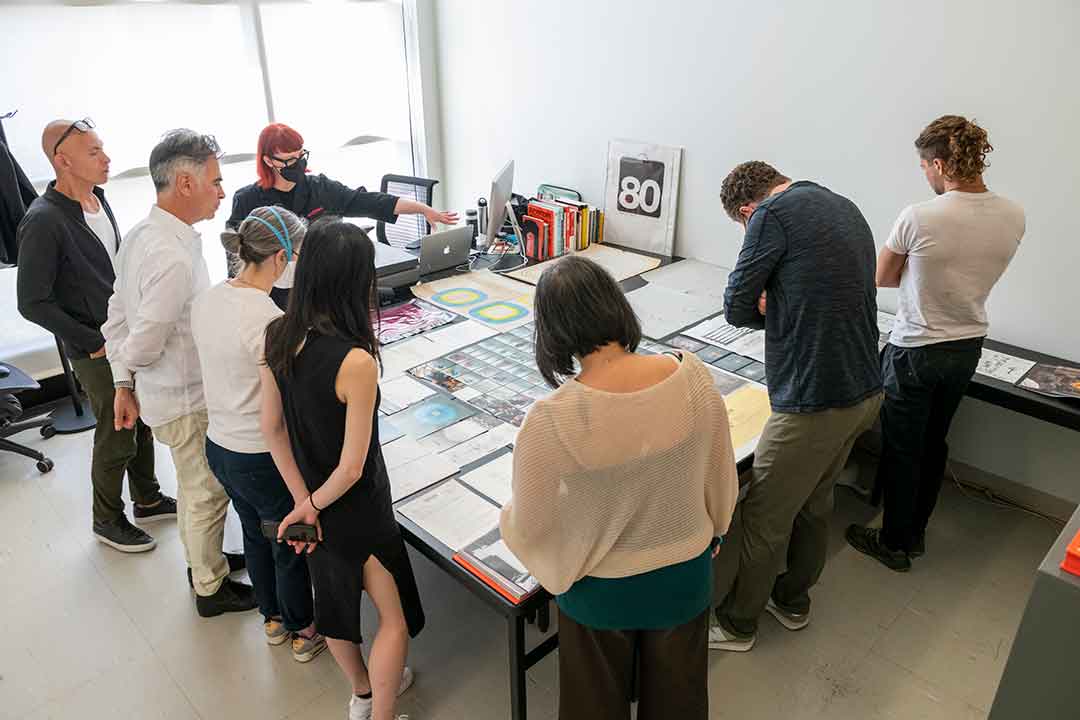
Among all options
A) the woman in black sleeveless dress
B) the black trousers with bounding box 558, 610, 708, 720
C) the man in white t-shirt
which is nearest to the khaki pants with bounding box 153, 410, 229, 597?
the woman in black sleeveless dress

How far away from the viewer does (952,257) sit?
2375 mm

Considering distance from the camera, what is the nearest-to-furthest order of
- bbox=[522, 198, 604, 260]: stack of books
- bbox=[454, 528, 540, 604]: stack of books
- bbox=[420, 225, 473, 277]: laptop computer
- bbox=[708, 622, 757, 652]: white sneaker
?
bbox=[454, 528, 540, 604]: stack of books, bbox=[708, 622, 757, 652]: white sneaker, bbox=[420, 225, 473, 277]: laptop computer, bbox=[522, 198, 604, 260]: stack of books

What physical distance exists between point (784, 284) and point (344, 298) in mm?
1166

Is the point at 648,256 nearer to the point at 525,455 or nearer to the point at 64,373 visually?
the point at 525,455

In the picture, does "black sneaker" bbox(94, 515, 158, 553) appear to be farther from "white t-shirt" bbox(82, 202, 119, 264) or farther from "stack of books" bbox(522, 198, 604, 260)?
"stack of books" bbox(522, 198, 604, 260)

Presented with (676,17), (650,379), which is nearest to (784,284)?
(650,379)

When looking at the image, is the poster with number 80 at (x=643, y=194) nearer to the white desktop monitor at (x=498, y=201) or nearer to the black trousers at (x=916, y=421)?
the white desktop monitor at (x=498, y=201)

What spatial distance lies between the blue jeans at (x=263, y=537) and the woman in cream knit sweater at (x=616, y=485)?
0.83m

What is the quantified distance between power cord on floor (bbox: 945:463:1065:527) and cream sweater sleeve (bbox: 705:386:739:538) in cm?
214

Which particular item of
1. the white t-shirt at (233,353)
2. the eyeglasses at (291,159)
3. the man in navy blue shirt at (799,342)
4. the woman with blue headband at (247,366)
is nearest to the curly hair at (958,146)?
the man in navy blue shirt at (799,342)

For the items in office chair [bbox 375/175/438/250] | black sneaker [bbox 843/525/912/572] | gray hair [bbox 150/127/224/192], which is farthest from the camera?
office chair [bbox 375/175/438/250]

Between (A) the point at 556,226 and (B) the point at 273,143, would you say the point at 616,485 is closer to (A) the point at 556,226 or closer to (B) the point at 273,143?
(B) the point at 273,143

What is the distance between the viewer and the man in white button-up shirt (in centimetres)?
217

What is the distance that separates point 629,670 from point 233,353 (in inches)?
49.1
